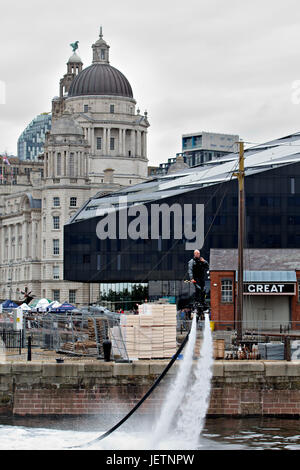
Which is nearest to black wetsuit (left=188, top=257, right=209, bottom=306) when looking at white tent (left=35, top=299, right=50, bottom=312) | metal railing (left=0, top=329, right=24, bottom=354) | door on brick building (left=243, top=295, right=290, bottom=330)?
metal railing (left=0, top=329, right=24, bottom=354)

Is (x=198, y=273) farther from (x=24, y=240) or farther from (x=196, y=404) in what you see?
(x=24, y=240)

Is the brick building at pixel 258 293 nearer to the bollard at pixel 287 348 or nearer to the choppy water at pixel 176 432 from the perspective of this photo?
the bollard at pixel 287 348

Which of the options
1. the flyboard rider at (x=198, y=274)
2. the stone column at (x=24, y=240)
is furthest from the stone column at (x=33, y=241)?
the flyboard rider at (x=198, y=274)

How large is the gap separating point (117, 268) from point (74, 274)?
10498mm

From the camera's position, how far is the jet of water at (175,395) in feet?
109

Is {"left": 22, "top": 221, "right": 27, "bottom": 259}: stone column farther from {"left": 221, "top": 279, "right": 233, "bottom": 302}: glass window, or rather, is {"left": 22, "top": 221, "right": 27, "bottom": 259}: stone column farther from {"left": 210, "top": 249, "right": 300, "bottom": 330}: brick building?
{"left": 221, "top": 279, "right": 233, "bottom": 302}: glass window

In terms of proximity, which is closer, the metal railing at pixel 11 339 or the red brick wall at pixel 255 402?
the red brick wall at pixel 255 402

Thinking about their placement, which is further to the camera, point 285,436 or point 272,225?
point 272,225

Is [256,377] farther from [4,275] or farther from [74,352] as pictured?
[4,275]

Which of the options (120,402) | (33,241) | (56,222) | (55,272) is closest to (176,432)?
(120,402)

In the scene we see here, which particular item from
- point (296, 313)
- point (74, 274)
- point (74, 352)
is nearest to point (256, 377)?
point (74, 352)

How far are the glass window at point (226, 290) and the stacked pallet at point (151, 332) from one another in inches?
1093

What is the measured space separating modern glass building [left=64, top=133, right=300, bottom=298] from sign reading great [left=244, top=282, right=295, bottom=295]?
20.3 m
